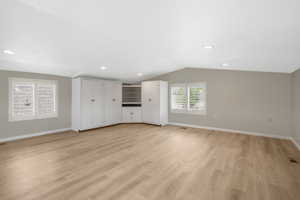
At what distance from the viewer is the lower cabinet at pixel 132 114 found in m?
6.46

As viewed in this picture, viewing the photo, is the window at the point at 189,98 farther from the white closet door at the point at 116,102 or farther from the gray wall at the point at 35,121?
the gray wall at the point at 35,121

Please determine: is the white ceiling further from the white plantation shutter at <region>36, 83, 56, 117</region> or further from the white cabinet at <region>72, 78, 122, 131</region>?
the white cabinet at <region>72, 78, 122, 131</region>

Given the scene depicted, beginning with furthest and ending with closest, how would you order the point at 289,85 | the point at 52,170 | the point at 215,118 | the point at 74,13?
the point at 215,118, the point at 289,85, the point at 52,170, the point at 74,13

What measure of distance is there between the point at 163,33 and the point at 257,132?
450cm

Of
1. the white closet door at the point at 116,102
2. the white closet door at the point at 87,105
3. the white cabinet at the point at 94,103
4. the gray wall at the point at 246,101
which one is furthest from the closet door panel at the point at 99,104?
the gray wall at the point at 246,101

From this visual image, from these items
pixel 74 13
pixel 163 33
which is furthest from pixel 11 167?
pixel 163 33

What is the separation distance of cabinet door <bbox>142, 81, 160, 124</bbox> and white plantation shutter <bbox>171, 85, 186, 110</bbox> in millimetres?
791

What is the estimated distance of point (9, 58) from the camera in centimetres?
322

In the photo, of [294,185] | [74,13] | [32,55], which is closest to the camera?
[74,13]

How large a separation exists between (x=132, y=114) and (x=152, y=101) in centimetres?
122

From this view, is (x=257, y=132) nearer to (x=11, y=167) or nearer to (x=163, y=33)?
(x=163, y=33)

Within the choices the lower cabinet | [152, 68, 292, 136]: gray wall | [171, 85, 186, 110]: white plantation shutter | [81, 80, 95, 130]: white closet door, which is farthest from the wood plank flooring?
the lower cabinet

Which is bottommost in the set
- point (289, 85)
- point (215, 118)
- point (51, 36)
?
point (215, 118)

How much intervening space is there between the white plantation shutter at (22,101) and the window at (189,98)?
5112 millimetres
